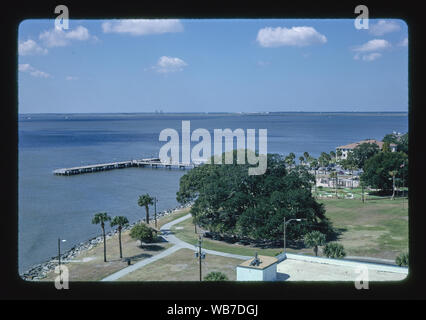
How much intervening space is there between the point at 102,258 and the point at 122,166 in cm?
2434

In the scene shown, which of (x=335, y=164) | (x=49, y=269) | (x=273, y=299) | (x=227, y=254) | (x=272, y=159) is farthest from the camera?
(x=335, y=164)

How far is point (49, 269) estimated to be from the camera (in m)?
13.0

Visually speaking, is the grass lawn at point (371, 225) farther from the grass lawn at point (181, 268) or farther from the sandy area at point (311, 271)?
the sandy area at point (311, 271)

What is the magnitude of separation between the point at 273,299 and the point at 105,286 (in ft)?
3.21

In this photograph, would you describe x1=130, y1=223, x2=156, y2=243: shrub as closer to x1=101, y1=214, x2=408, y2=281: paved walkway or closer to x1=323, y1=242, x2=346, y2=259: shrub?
x1=101, y1=214, x2=408, y2=281: paved walkway

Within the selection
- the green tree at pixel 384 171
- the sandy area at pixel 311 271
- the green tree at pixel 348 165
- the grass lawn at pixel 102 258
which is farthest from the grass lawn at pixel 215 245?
the green tree at pixel 348 165

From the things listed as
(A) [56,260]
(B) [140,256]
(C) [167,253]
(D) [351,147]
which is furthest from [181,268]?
(D) [351,147]

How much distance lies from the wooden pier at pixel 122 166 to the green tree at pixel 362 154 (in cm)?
1196

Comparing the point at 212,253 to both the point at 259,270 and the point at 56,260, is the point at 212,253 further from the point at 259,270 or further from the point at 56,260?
the point at 259,270

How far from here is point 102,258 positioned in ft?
45.7

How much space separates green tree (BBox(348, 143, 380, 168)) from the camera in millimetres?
29797
